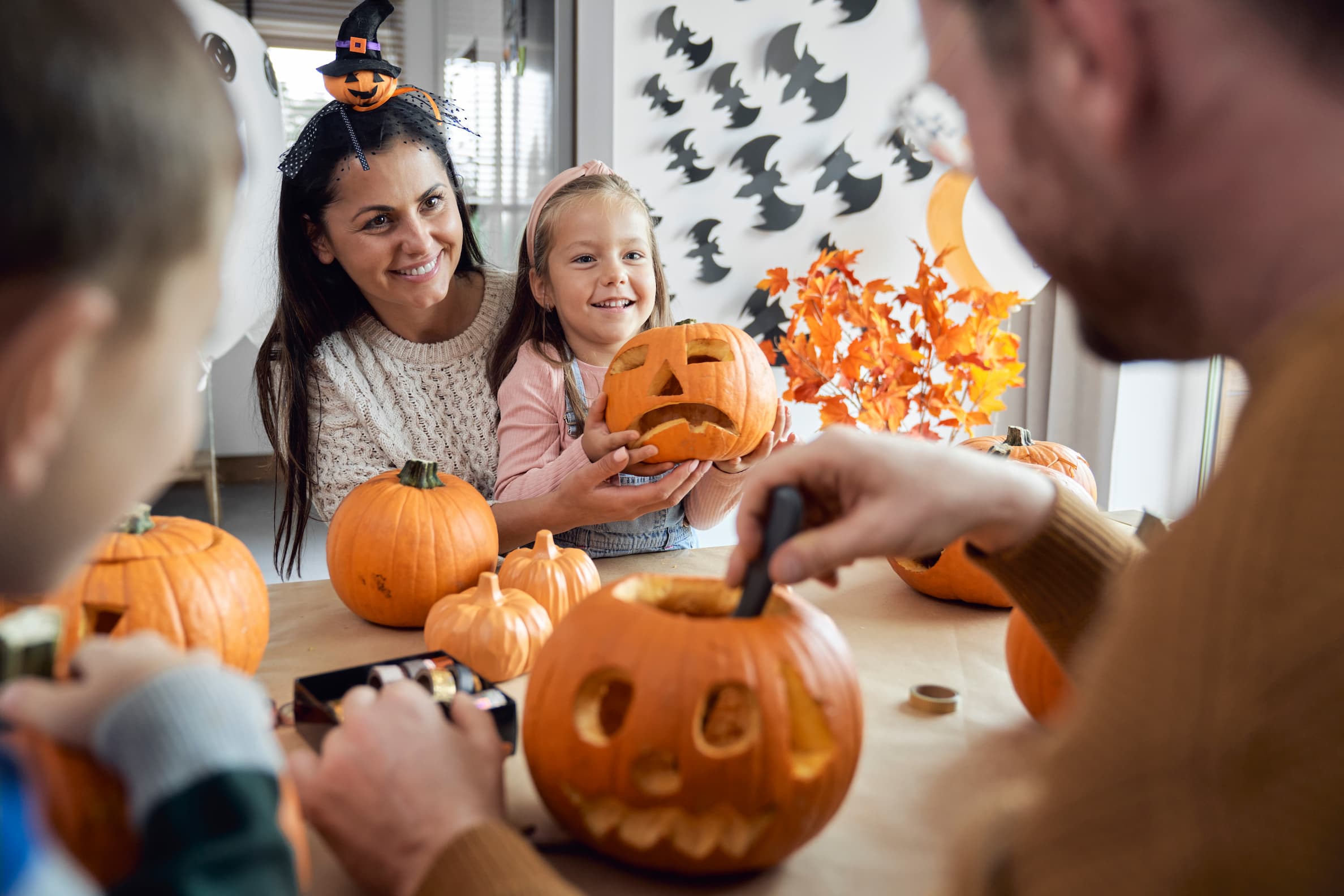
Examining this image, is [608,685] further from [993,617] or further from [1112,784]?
[993,617]

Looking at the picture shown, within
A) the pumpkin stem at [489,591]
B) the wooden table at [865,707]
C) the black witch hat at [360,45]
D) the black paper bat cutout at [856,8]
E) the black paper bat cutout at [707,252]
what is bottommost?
the wooden table at [865,707]

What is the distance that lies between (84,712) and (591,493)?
43.0 inches

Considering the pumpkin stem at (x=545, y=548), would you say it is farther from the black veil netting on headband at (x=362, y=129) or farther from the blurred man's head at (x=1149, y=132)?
the black veil netting on headband at (x=362, y=129)

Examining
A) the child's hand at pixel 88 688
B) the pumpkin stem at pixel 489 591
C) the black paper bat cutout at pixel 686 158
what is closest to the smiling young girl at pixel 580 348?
the pumpkin stem at pixel 489 591

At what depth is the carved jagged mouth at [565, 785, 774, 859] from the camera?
631 mm

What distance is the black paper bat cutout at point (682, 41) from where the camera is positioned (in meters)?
2.97

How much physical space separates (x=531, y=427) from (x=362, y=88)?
2.27ft

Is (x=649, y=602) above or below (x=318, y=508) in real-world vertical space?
above

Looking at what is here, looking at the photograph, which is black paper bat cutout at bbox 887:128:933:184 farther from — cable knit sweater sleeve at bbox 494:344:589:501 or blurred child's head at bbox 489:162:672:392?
cable knit sweater sleeve at bbox 494:344:589:501

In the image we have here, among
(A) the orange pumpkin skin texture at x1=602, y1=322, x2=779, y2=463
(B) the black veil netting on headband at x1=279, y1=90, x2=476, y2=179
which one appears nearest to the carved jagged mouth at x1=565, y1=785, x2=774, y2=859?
(A) the orange pumpkin skin texture at x1=602, y1=322, x2=779, y2=463

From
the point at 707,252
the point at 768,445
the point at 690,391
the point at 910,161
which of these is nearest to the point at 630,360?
the point at 690,391

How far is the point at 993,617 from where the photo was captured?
3.98 feet

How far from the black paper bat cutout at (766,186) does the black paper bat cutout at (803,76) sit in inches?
7.4

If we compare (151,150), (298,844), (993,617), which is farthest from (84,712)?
(993,617)
